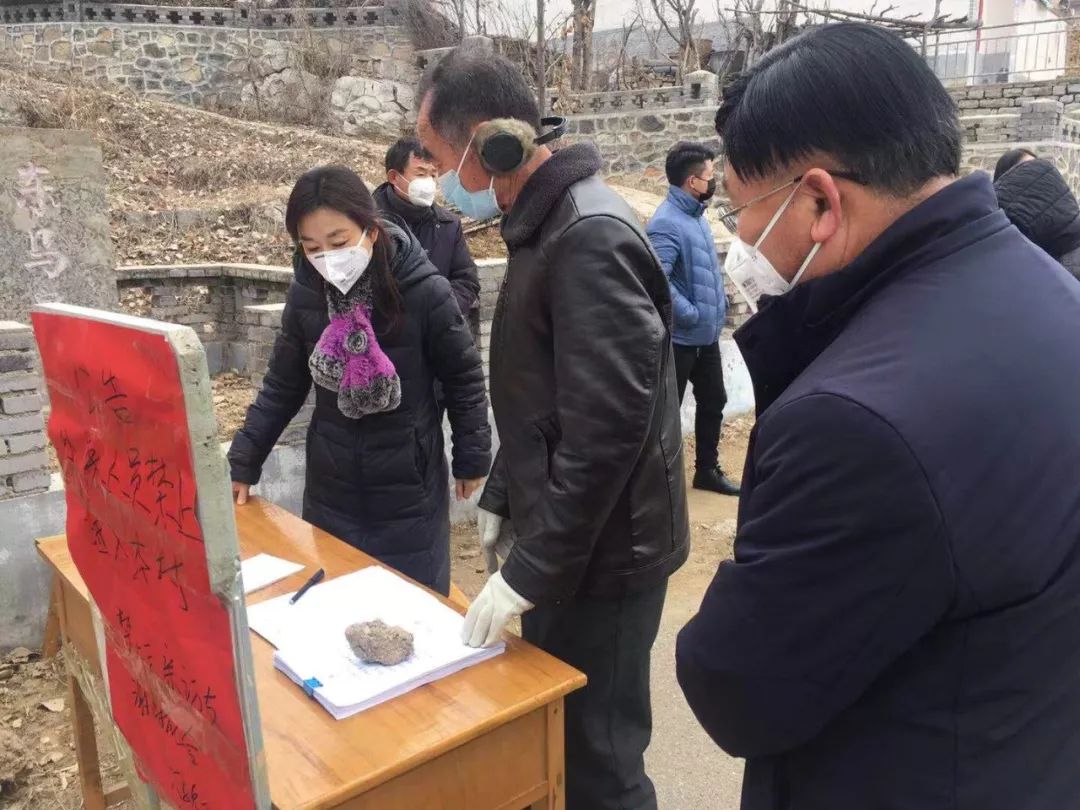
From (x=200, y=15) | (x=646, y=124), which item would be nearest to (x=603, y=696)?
(x=646, y=124)

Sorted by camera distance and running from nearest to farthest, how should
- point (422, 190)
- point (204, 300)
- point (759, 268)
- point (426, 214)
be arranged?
point (759, 268), point (422, 190), point (426, 214), point (204, 300)

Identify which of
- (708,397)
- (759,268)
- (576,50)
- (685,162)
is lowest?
(708,397)

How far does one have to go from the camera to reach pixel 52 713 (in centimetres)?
304

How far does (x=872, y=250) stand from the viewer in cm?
100

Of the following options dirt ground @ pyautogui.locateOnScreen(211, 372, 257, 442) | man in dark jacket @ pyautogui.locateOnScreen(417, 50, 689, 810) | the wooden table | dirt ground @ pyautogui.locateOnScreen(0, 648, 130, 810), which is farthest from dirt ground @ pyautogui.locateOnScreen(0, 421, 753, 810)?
dirt ground @ pyautogui.locateOnScreen(211, 372, 257, 442)

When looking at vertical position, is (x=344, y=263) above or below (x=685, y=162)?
below

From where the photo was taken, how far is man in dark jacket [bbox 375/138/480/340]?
400cm

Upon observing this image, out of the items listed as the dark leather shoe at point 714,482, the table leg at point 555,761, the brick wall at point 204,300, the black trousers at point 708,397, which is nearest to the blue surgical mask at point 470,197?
the table leg at point 555,761

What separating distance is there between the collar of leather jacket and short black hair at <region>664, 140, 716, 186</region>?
2.83 meters

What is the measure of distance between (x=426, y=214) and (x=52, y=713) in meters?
2.50

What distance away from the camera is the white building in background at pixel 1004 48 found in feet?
56.6

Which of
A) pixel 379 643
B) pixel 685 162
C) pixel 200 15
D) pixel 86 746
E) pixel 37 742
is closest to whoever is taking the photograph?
pixel 379 643

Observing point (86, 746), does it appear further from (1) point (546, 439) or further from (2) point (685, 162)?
(2) point (685, 162)

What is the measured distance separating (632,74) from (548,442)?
1659 cm
